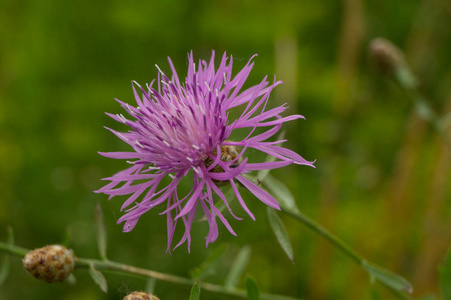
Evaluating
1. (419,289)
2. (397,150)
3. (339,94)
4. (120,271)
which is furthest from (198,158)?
(397,150)

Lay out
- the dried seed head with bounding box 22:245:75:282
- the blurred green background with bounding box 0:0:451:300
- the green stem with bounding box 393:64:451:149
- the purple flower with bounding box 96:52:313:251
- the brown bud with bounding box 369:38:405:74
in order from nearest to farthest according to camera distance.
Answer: the purple flower with bounding box 96:52:313:251, the dried seed head with bounding box 22:245:75:282, the green stem with bounding box 393:64:451:149, the brown bud with bounding box 369:38:405:74, the blurred green background with bounding box 0:0:451:300

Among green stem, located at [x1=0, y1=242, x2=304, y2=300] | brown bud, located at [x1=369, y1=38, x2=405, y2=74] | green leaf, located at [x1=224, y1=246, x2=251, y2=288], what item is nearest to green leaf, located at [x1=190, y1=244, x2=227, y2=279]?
green stem, located at [x1=0, y1=242, x2=304, y2=300]

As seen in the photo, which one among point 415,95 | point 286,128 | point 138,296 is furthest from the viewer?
point 286,128

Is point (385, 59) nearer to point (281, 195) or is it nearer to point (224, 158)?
point (281, 195)

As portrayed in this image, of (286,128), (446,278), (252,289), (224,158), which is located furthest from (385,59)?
(252,289)

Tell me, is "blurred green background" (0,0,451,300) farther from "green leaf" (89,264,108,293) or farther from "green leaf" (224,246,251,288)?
"green leaf" (89,264,108,293)

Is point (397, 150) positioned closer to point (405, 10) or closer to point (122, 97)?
point (405, 10)

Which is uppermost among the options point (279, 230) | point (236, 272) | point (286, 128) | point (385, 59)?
point (385, 59)
